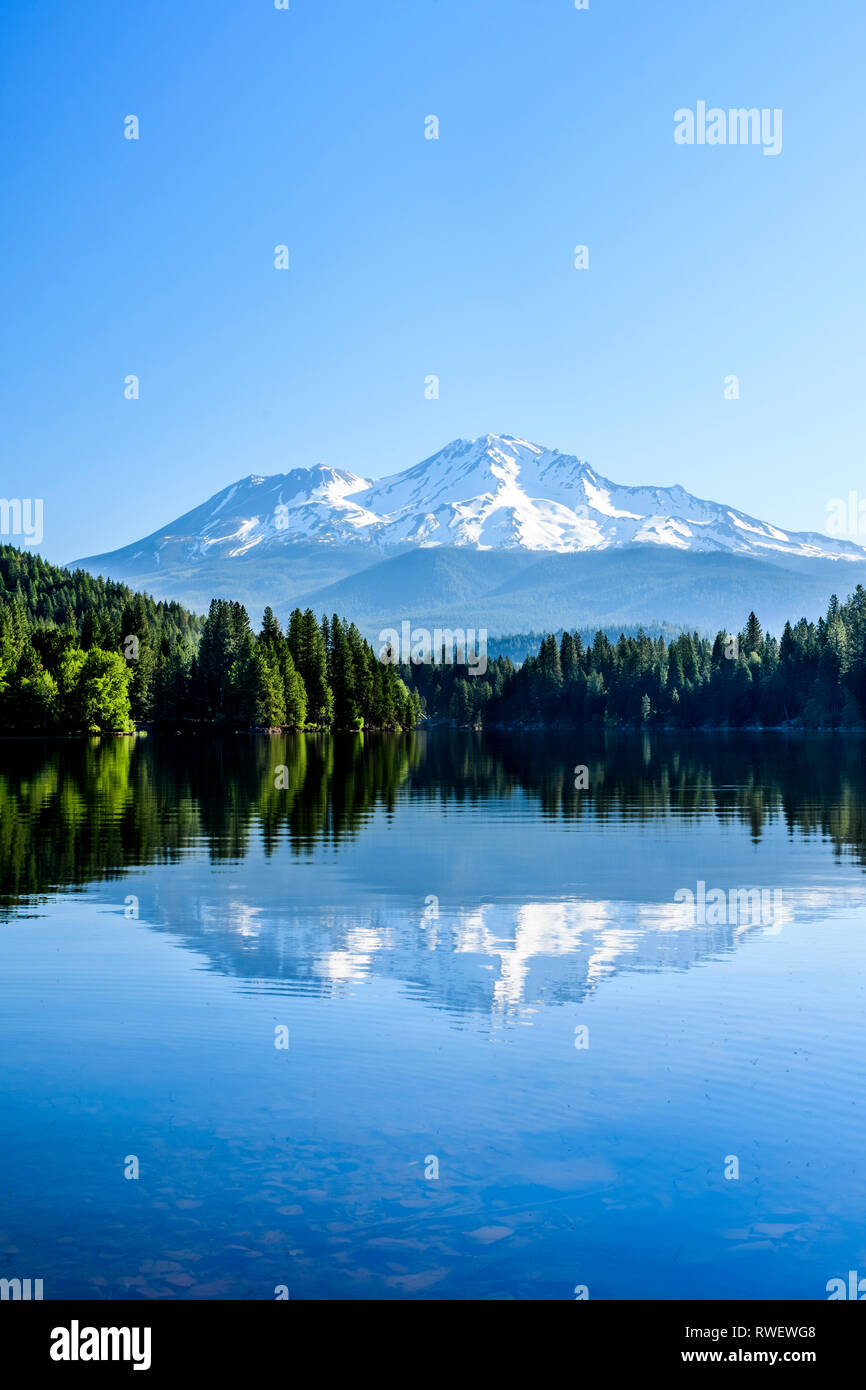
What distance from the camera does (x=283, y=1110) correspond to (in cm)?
1562

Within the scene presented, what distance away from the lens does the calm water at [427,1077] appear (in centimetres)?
1197

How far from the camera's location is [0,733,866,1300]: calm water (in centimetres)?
1197

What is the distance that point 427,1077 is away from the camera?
16.9m
